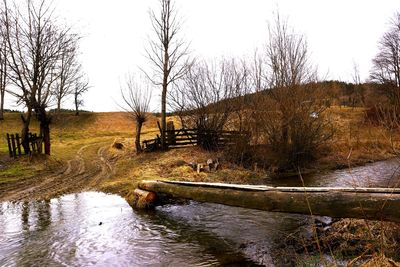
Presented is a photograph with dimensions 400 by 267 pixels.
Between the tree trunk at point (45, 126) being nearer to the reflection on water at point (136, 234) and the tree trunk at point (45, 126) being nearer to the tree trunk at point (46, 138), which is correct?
the tree trunk at point (46, 138)

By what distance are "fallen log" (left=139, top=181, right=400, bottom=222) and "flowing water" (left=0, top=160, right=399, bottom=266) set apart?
1.10 feet

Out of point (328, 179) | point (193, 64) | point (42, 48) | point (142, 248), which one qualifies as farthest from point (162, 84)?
point (142, 248)

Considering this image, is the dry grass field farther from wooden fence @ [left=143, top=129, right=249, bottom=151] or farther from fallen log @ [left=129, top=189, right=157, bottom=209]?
fallen log @ [left=129, top=189, right=157, bottom=209]

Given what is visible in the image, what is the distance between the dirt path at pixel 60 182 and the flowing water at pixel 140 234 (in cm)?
130

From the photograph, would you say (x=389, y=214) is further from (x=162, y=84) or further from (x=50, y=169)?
(x=162, y=84)

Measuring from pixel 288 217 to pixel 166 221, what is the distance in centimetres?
311

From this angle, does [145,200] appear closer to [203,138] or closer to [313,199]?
[313,199]

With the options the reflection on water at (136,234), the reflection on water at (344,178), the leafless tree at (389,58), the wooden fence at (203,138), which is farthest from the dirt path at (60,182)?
the leafless tree at (389,58)

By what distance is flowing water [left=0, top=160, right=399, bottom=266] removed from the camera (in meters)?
6.17

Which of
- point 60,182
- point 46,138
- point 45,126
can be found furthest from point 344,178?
point 45,126

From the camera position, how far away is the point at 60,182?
14.3m

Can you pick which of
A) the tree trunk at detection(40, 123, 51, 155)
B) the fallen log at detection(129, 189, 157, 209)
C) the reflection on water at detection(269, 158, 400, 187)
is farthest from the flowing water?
the tree trunk at detection(40, 123, 51, 155)

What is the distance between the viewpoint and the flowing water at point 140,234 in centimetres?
617

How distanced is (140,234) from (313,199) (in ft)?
12.9
